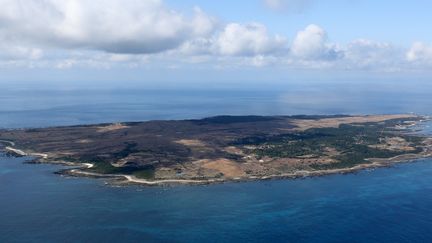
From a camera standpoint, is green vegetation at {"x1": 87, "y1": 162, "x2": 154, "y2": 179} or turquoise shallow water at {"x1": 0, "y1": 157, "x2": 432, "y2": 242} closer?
turquoise shallow water at {"x1": 0, "y1": 157, "x2": 432, "y2": 242}

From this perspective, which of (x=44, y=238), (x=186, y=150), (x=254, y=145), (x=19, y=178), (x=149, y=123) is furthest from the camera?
(x=149, y=123)

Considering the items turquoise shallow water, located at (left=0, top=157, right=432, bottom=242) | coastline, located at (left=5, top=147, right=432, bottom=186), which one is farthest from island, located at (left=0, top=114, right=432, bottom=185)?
turquoise shallow water, located at (left=0, top=157, right=432, bottom=242)

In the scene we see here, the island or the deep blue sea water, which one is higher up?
the island

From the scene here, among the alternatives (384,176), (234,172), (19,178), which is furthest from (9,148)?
(384,176)

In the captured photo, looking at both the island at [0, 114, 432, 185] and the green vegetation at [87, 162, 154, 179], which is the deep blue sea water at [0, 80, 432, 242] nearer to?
the green vegetation at [87, 162, 154, 179]

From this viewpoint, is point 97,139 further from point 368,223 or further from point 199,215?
point 368,223

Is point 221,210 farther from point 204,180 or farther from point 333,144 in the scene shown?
point 333,144
